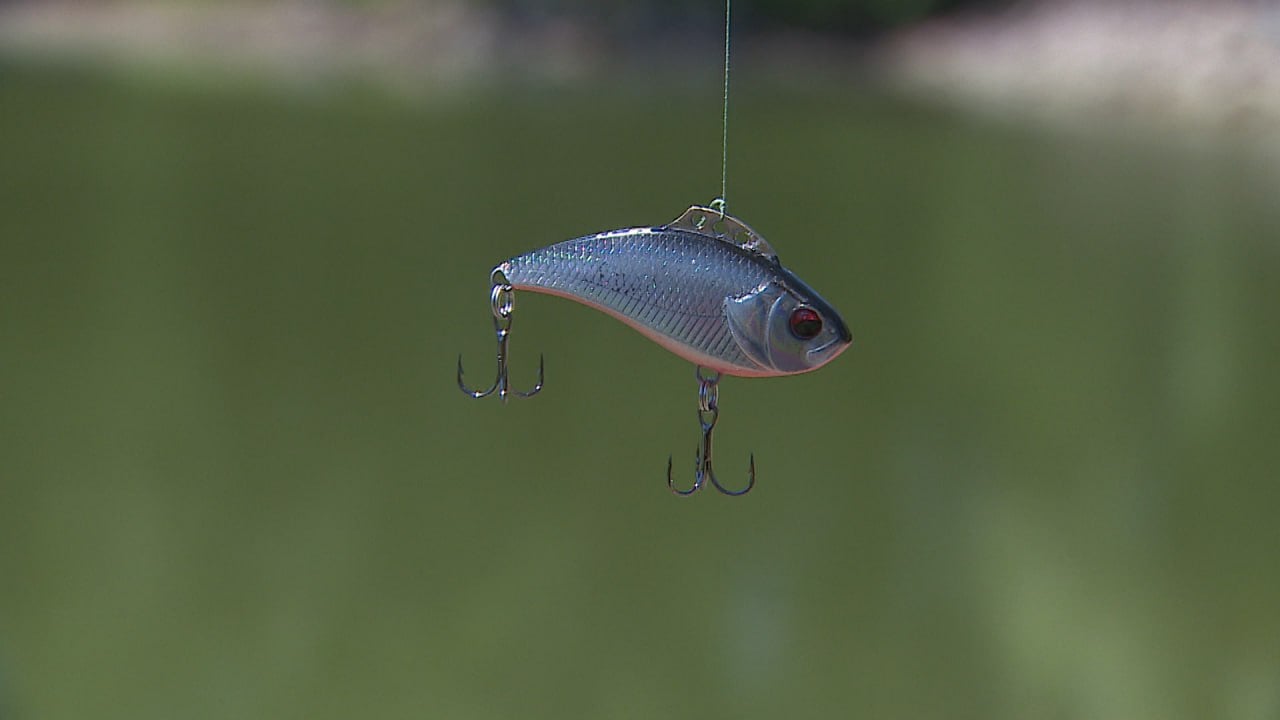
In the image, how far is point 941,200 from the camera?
710 cm

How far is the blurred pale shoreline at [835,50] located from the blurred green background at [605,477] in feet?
15.7

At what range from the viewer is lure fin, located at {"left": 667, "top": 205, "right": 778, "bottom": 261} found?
118 cm

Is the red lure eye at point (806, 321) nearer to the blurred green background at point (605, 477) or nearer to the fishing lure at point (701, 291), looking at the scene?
the fishing lure at point (701, 291)

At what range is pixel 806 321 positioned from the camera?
1.16 metres

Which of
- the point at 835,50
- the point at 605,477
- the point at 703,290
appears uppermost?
the point at 835,50

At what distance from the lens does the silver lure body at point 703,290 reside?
1.16 meters

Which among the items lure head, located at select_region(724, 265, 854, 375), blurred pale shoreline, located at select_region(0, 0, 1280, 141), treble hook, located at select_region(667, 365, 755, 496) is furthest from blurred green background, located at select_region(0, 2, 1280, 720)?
blurred pale shoreline, located at select_region(0, 0, 1280, 141)

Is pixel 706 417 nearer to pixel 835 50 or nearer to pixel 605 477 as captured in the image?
pixel 605 477

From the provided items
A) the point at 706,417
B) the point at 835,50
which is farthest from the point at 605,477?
the point at 835,50

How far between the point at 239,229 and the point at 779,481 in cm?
306

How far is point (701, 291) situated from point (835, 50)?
13.6 meters

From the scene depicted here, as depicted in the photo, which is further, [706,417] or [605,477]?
[605,477]

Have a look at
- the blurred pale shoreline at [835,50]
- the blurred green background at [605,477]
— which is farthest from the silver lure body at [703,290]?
the blurred pale shoreline at [835,50]

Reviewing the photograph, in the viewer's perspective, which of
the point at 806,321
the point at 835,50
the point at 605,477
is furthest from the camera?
the point at 835,50
